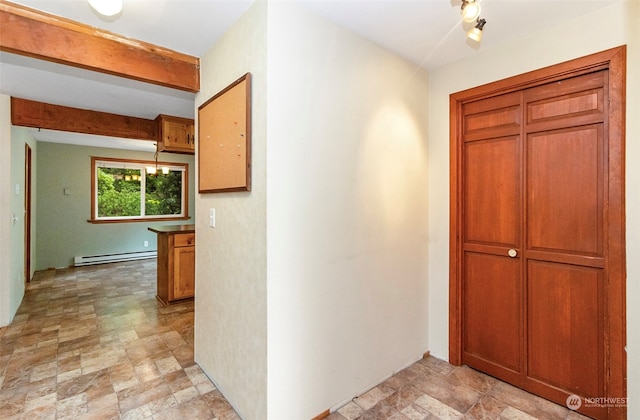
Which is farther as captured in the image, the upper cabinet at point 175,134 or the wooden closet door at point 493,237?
the upper cabinet at point 175,134

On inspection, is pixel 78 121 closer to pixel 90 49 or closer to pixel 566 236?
pixel 90 49

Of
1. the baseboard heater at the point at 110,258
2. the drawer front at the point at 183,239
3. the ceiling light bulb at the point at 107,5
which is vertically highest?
the ceiling light bulb at the point at 107,5

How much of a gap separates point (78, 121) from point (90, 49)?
6.80ft

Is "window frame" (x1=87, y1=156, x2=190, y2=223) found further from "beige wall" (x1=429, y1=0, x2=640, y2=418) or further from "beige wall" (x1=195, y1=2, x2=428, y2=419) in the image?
"beige wall" (x1=429, y1=0, x2=640, y2=418)

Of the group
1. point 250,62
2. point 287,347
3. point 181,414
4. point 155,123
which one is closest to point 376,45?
point 250,62

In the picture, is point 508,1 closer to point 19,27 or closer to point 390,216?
point 390,216

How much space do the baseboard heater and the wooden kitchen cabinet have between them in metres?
3.03

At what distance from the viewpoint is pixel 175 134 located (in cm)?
369

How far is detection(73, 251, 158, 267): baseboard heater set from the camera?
→ 578 centimetres

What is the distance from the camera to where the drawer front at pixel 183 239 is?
3696 mm

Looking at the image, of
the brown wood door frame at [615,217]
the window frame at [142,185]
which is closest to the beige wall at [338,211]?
the brown wood door frame at [615,217]

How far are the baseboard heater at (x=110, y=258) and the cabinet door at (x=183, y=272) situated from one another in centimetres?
332

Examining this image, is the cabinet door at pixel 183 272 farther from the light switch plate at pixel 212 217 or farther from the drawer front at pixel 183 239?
the light switch plate at pixel 212 217

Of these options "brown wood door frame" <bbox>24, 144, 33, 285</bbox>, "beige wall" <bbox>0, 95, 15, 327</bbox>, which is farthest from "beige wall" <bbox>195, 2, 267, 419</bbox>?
"brown wood door frame" <bbox>24, 144, 33, 285</bbox>
